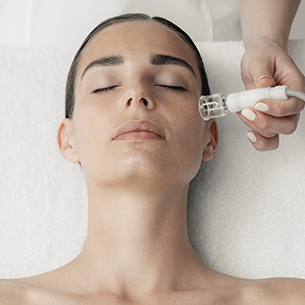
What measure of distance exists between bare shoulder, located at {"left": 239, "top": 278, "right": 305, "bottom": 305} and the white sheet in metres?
0.22

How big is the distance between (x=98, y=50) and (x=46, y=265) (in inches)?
29.3

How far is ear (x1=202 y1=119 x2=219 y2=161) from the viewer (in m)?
1.33

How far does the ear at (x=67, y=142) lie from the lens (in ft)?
4.32

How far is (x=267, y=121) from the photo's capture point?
1.02m

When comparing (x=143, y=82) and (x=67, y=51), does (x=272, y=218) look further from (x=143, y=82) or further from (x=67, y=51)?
(x=67, y=51)

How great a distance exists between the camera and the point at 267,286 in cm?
114

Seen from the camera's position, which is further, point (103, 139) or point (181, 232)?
point (181, 232)

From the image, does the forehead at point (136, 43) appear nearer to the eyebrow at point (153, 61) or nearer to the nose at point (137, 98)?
the eyebrow at point (153, 61)

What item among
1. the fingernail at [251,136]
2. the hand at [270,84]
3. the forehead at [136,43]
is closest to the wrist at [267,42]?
the hand at [270,84]

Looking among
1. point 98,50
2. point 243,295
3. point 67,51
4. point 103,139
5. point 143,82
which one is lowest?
point 243,295

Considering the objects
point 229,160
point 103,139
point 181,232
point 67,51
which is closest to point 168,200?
point 181,232

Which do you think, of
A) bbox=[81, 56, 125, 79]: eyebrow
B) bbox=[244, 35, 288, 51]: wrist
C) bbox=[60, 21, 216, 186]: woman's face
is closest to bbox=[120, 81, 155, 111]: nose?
bbox=[60, 21, 216, 186]: woman's face

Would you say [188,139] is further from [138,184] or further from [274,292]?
[274,292]

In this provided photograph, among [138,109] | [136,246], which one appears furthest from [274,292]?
[138,109]
